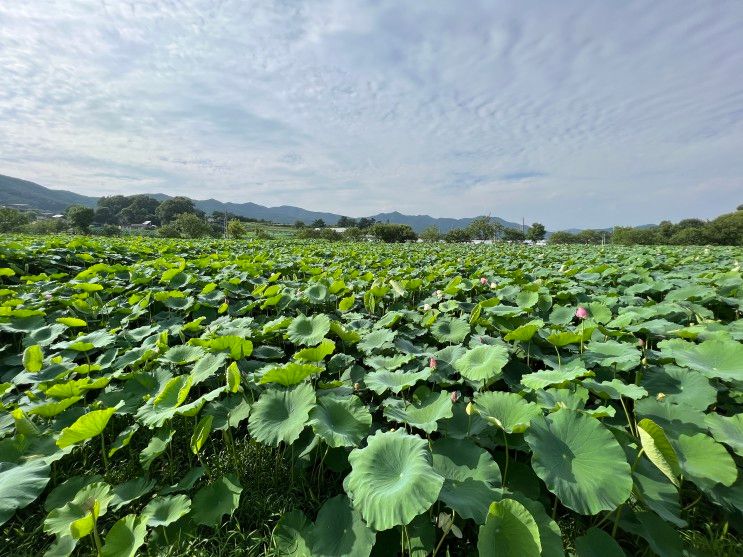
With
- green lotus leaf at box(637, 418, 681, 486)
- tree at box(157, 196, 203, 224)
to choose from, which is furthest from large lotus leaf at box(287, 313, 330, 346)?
tree at box(157, 196, 203, 224)

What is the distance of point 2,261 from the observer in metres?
5.15

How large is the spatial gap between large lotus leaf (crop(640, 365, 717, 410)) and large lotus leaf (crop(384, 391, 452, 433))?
3.27ft

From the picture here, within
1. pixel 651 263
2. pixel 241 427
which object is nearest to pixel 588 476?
pixel 241 427

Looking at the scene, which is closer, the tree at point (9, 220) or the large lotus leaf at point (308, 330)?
the large lotus leaf at point (308, 330)

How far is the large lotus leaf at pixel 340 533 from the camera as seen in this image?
1183mm

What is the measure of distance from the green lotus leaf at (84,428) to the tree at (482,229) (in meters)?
61.8

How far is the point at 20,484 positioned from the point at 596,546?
7.02 ft

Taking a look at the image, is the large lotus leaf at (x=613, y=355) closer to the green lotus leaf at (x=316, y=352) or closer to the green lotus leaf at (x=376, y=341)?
the green lotus leaf at (x=376, y=341)

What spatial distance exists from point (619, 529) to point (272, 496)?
4.77 feet

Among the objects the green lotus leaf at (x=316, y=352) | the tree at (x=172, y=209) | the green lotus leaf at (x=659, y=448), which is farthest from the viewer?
the tree at (x=172, y=209)

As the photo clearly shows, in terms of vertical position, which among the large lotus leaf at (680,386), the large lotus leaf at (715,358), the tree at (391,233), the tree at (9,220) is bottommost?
the tree at (9,220)

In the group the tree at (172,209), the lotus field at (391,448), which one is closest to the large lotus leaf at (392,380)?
the lotus field at (391,448)

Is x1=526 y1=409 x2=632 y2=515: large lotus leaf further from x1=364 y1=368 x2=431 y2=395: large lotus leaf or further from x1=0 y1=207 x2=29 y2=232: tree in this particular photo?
x1=0 y1=207 x2=29 y2=232: tree

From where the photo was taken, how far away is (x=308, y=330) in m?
2.59
